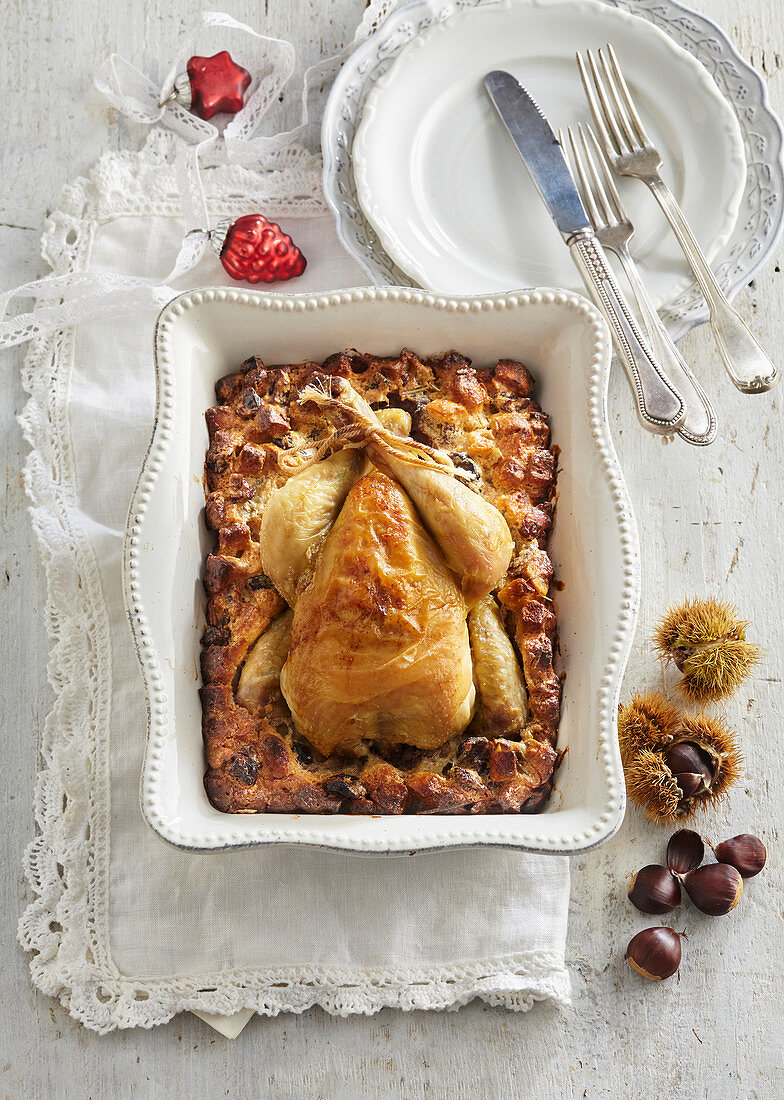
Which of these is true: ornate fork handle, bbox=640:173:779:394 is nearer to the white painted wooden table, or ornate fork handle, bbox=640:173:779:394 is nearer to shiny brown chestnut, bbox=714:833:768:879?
the white painted wooden table

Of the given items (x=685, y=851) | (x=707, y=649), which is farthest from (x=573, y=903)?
(x=707, y=649)

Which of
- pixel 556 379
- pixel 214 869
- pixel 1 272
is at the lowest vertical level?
pixel 214 869

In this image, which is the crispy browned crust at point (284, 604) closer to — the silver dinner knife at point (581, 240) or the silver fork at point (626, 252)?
the silver dinner knife at point (581, 240)

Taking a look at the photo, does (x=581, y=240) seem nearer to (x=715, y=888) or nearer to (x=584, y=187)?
(x=584, y=187)

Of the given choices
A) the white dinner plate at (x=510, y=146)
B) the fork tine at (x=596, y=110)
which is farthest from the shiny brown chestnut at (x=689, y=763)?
the fork tine at (x=596, y=110)

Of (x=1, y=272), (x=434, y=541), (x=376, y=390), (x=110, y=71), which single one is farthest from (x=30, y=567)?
(x=110, y=71)

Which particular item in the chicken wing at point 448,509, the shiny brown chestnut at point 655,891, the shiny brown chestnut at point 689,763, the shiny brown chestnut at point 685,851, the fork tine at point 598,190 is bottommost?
the shiny brown chestnut at point 655,891

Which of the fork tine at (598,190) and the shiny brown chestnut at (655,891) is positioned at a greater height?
the fork tine at (598,190)

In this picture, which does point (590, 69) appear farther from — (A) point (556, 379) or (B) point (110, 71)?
(B) point (110, 71)
